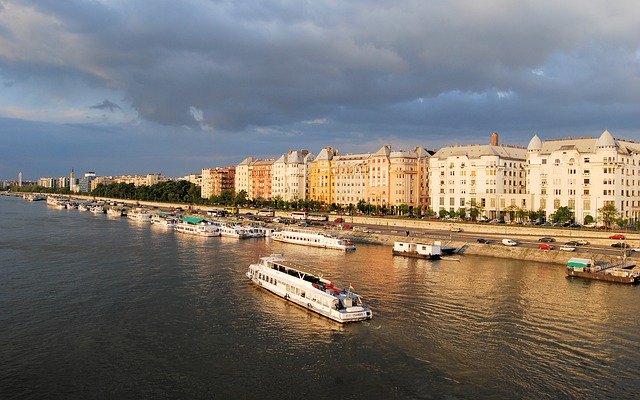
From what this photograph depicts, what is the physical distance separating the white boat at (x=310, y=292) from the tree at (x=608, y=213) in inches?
2153

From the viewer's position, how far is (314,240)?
7931 centimetres

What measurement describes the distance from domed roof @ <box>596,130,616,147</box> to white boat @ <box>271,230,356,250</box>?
43.7m

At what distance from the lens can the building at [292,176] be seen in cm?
15375

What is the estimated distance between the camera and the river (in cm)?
2567

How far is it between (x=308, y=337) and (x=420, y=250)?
36.9 meters

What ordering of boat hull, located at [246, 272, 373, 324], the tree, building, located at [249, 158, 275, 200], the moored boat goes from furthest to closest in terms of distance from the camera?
1. building, located at [249, 158, 275, 200]
2. the tree
3. the moored boat
4. boat hull, located at [246, 272, 373, 324]

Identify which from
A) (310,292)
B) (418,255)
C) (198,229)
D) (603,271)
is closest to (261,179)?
(198,229)

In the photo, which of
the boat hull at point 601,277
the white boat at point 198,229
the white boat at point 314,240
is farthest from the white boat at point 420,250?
the white boat at point 198,229

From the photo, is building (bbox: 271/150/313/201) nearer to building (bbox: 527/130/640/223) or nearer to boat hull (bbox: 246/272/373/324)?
building (bbox: 527/130/640/223)

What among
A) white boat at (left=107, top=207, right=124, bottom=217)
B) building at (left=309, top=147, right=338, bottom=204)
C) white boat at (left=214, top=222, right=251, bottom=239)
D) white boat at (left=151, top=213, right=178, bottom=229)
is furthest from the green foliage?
white boat at (left=107, top=207, right=124, bottom=217)

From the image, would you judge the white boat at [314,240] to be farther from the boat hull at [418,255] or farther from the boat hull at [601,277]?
the boat hull at [601,277]

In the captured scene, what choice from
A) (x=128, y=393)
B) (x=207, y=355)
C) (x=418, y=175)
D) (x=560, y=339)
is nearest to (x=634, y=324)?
(x=560, y=339)

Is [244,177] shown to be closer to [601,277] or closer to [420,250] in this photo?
[420,250]

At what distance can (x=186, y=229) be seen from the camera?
97188mm
